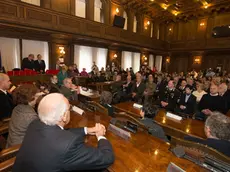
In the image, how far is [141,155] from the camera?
126 centimetres

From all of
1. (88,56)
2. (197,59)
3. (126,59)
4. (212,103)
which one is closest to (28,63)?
(88,56)

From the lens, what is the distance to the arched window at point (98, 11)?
31.9 ft

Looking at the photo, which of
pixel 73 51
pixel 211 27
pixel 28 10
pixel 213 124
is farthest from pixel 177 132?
pixel 211 27

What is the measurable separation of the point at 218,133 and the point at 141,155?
792 mm

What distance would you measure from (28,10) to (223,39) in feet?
44.7

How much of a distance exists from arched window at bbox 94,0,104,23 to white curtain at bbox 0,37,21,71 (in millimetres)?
5049

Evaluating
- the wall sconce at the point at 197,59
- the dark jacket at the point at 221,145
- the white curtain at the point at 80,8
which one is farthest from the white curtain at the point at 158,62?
the dark jacket at the point at 221,145

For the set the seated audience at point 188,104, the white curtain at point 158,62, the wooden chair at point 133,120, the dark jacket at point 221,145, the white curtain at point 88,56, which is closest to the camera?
the dark jacket at point 221,145

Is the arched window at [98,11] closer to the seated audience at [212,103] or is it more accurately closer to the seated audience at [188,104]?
the seated audience at [188,104]

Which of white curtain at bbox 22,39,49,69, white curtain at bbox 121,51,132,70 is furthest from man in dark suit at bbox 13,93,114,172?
white curtain at bbox 121,51,132,70

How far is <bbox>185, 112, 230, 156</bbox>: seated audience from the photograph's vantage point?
4.37 ft

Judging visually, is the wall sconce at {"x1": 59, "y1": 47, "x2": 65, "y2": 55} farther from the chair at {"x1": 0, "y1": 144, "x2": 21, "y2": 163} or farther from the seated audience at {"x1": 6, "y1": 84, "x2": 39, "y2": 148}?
the chair at {"x1": 0, "y1": 144, "x2": 21, "y2": 163}

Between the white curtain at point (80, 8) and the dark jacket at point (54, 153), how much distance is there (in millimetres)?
9197

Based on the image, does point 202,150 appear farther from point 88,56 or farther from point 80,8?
point 80,8
